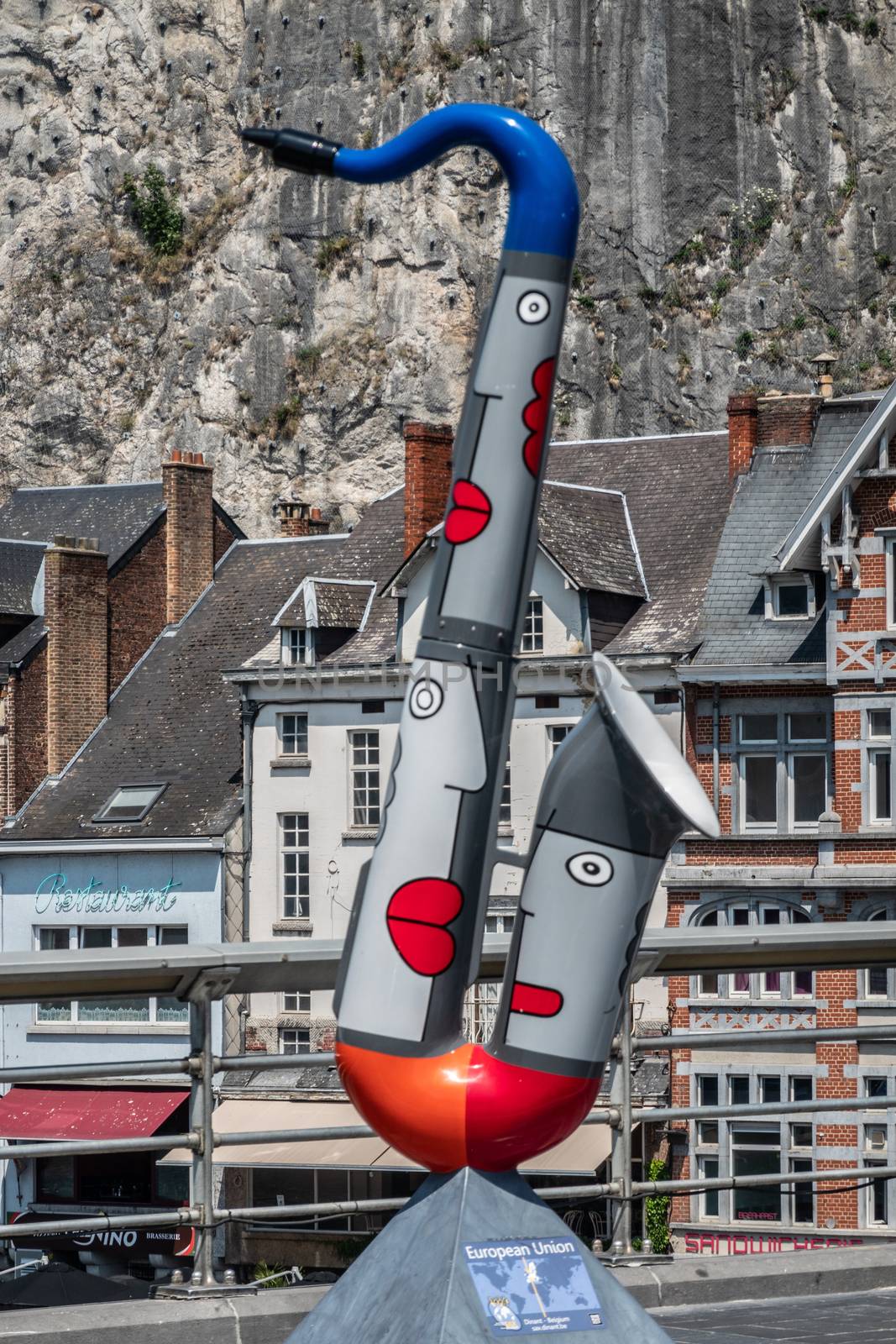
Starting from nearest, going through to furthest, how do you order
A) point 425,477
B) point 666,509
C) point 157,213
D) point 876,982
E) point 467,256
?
1. point 876,982
2. point 425,477
3. point 666,509
4. point 467,256
5. point 157,213

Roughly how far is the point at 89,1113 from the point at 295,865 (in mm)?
5403

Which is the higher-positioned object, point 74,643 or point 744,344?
point 744,344

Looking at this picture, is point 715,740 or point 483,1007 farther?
point 483,1007

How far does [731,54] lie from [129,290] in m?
23.2

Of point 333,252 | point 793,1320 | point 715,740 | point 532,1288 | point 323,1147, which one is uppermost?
point 333,252

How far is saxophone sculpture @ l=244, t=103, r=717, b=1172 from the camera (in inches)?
277

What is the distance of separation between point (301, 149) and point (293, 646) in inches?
1268

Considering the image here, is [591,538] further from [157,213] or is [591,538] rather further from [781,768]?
[157,213]

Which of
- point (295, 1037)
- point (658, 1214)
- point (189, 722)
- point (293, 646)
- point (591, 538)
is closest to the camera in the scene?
point (658, 1214)

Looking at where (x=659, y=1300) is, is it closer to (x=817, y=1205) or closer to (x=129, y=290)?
(x=817, y=1205)

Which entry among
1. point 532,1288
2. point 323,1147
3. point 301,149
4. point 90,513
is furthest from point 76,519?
point 532,1288

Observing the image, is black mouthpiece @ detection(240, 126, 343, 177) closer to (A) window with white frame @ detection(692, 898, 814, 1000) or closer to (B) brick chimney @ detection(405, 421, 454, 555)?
(A) window with white frame @ detection(692, 898, 814, 1000)

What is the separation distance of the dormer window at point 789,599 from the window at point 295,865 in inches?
356

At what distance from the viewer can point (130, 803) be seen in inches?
1599
